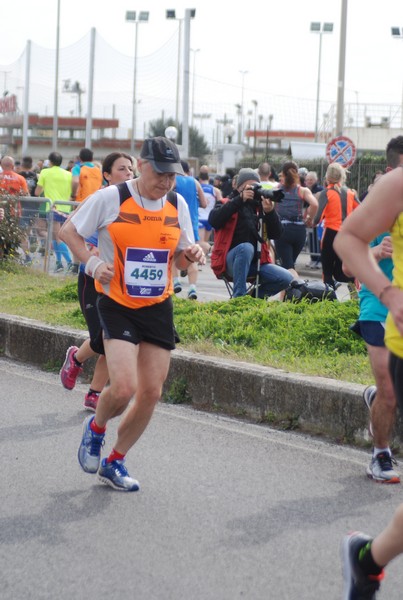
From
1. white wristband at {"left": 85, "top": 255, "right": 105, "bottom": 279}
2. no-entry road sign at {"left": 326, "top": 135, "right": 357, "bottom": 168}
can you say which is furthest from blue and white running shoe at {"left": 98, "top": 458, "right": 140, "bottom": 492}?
no-entry road sign at {"left": 326, "top": 135, "right": 357, "bottom": 168}

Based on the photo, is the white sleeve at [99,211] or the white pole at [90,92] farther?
the white pole at [90,92]

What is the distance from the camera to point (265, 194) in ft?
38.4

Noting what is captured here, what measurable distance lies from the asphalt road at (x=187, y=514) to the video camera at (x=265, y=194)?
3963mm

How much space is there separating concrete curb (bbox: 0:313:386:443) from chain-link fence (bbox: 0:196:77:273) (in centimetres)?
759

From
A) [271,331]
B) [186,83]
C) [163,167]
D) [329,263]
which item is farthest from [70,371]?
[186,83]

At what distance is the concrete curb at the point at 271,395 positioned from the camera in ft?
24.3

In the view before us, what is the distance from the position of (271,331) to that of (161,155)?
4.07m

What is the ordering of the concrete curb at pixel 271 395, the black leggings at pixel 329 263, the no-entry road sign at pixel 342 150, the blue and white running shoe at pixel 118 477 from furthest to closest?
the no-entry road sign at pixel 342 150 → the black leggings at pixel 329 263 → the concrete curb at pixel 271 395 → the blue and white running shoe at pixel 118 477

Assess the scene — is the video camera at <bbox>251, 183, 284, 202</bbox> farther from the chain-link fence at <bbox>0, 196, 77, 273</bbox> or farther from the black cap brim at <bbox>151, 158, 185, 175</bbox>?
the chain-link fence at <bbox>0, 196, 77, 273</bbox>

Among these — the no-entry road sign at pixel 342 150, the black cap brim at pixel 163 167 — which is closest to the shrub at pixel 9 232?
the no-entry road sign at pixel 342 150

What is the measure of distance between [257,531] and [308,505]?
1.87 feet

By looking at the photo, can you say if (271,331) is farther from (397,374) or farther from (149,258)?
(397,374)

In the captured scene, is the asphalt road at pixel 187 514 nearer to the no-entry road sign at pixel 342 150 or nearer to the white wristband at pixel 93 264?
the white wristband at pixel 93 264

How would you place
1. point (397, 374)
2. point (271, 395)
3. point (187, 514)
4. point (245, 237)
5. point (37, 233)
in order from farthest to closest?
1. point (37, 233)
2. point (245, 237)
3. point (271, 395)
4. point (187, 514)
5. point (397, 374)
